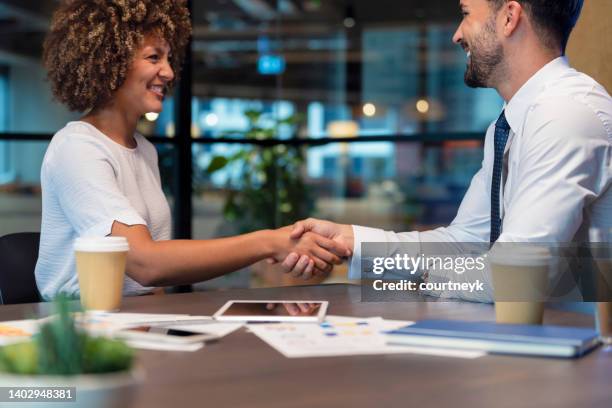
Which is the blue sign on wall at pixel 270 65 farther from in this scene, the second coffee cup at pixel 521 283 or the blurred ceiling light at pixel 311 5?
the second coffee cup at pixel 521 283

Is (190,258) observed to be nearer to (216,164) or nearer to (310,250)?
(310,250)

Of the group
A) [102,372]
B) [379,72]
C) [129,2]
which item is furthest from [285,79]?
[102,372]

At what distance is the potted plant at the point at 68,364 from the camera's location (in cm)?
61

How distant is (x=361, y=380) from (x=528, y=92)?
119 cm

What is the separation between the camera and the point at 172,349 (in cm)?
107

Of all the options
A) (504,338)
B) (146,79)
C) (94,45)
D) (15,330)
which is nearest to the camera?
(504,338)

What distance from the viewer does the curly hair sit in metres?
2.18

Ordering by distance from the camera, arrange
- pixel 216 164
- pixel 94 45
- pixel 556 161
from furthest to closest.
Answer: pixel 216 164
pixel 94 45
pixel 556 161

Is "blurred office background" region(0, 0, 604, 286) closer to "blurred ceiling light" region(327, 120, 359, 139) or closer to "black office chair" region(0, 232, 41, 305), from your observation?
"blurred ceiling light" region(327, 120, 359, 139)

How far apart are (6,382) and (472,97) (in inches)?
174

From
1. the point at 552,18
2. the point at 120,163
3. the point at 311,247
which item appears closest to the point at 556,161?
the point at 552,18

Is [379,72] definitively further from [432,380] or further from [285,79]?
[432,380]

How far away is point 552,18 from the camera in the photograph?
2018mm

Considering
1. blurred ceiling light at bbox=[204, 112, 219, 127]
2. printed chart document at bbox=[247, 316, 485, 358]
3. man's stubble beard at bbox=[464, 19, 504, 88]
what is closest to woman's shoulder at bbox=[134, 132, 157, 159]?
man's stubble beard at bbox=[464, 19, 504, 88]
